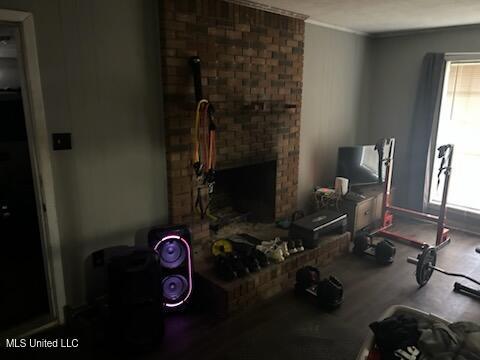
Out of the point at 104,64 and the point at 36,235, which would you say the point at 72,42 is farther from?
the point at 36,235

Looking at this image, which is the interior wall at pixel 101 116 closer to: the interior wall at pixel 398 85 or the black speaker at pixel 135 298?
the black speaker at pixel 135 298

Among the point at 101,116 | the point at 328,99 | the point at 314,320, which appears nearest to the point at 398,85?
the point at 328,99

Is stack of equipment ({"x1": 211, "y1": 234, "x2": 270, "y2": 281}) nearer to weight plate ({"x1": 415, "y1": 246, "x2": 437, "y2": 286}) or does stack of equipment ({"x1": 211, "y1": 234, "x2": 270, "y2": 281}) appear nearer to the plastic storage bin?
the plastic storage bin

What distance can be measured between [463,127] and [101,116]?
400 centimetres

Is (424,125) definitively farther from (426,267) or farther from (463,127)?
(426,267)

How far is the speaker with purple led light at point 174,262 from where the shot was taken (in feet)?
8.25

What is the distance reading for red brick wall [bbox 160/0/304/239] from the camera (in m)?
2.69

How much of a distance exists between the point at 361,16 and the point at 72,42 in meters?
2.65

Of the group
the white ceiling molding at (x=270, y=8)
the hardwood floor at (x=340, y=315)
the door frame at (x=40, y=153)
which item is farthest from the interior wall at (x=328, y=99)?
the door frame at (x=40, y=153)

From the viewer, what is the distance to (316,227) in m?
3.25

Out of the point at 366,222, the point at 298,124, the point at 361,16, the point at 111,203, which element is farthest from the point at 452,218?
the point at 111,203

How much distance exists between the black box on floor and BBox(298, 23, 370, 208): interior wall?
0.70 m

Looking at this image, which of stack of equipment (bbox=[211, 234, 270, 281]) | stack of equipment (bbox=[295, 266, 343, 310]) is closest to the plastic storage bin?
stack of equipment (bbox=[295, 266, 343, 310])

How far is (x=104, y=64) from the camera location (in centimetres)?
240
